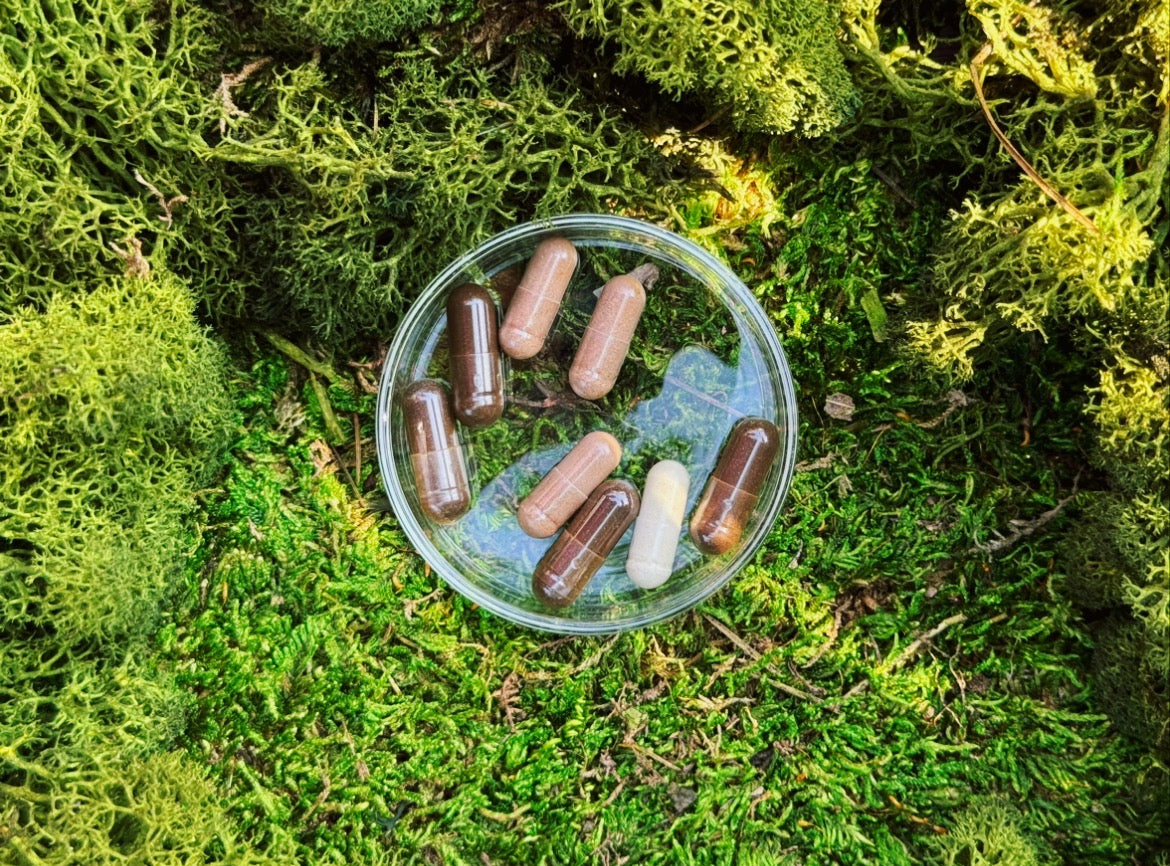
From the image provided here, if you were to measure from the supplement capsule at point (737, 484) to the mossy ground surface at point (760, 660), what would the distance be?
10 cm

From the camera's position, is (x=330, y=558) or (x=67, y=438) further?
(x=330, y=558)

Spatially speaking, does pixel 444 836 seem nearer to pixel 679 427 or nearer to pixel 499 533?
pixel 499 533

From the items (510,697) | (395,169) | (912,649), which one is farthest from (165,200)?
(912,649)

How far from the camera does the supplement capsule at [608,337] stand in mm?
1542

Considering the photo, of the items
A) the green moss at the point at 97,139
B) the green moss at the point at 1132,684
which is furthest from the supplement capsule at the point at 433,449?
the green moss at the point at 1132,684

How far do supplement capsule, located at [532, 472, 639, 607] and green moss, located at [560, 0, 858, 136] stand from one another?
2.31 feet

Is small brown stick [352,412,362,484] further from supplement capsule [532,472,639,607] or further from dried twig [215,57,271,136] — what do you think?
dried twig [215,57,271,136]

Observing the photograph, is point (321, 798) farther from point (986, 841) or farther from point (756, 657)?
point (986, 841)

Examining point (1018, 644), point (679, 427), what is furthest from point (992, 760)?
point (679, 427)

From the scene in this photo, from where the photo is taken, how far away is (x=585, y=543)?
61.5 inches

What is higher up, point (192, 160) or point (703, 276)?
point (192, 160)

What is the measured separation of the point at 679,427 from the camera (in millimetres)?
1633

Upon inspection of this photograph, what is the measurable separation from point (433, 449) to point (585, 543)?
1.09 ft

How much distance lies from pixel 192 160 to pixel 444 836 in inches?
50.0
